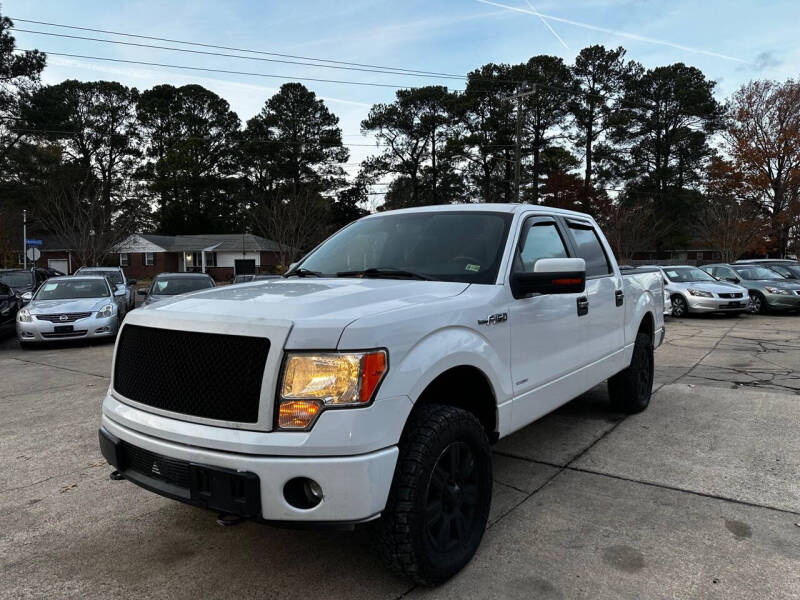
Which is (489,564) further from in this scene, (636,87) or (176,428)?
(636,87)

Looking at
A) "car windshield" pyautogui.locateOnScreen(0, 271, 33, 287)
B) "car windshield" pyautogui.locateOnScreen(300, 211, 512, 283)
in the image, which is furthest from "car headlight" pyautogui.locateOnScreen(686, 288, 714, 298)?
"car windshield" pyautogui.locateOnScreen(0, 271, 33, 287)

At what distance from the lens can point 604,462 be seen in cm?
412

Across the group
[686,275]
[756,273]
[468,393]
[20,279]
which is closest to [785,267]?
[756,273]

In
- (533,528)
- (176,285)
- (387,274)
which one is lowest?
(533,528)

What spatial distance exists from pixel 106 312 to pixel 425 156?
45.7 metres

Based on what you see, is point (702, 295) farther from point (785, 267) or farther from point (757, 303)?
point (785, 267)

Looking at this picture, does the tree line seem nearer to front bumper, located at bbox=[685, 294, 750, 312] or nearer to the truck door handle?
front bumper, located at bbox=[685, 294, 750, 312]

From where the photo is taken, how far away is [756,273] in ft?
56.2

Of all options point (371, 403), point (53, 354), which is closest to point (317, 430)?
point (371, 403)

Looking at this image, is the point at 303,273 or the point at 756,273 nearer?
the point at 303,273

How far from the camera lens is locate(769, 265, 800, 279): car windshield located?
1766 centimetres

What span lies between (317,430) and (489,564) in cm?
126

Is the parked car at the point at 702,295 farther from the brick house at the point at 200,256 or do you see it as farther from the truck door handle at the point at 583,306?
the brick house at the point at 200,256

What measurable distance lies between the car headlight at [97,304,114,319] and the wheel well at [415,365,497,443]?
10.1m
